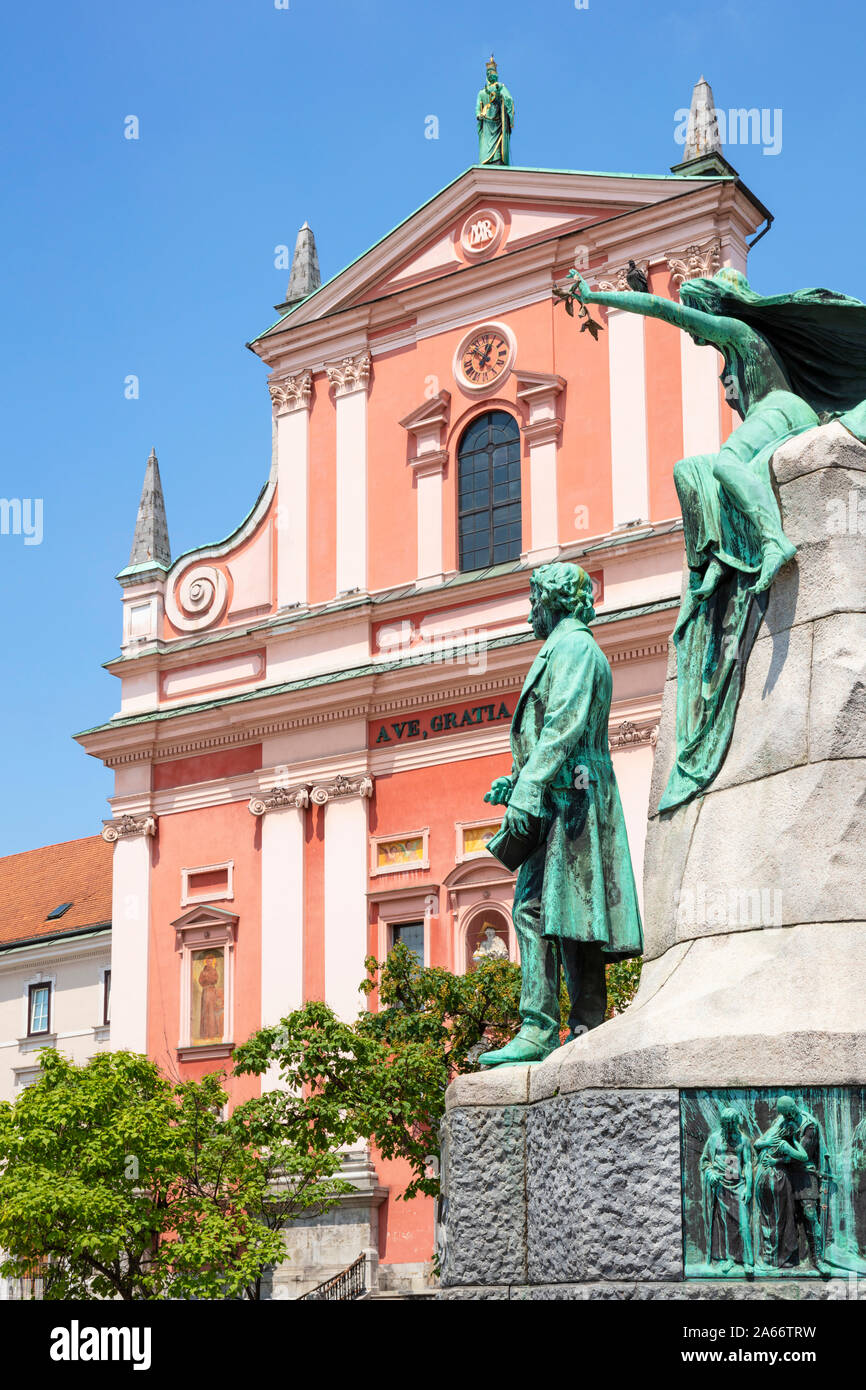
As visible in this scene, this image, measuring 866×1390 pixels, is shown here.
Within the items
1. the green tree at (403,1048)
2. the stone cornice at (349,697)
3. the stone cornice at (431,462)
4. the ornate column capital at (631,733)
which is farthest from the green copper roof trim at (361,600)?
the green tree at (403,1048)

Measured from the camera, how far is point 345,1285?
24250mm

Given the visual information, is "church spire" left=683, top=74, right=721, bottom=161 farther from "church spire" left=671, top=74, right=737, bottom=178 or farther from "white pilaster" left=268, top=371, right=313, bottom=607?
"white pilaster" left=268, top=371, right=313, bottom=607

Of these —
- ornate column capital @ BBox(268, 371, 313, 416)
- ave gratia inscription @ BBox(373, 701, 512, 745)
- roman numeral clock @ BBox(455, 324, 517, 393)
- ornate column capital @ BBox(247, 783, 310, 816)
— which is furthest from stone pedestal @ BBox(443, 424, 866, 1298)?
ornate column capital @ BBox(268, 371, 313, 416)

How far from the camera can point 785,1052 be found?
520cm

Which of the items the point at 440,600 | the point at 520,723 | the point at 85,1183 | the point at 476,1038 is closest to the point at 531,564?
the point at 440,600

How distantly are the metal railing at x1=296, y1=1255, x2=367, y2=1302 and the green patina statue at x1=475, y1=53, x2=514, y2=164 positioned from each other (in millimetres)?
16763

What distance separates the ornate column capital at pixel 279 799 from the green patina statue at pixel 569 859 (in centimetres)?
2113

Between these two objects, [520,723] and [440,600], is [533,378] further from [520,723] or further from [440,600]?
[520,723]

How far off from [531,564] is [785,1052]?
21785 mm

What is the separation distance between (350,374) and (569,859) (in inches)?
951

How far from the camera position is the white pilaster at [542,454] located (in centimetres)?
2680

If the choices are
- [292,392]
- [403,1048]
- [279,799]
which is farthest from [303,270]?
[403,1048]

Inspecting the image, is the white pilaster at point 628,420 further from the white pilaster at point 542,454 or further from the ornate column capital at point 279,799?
the ornate column capital at point 279,799

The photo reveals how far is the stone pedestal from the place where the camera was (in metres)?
5.26
